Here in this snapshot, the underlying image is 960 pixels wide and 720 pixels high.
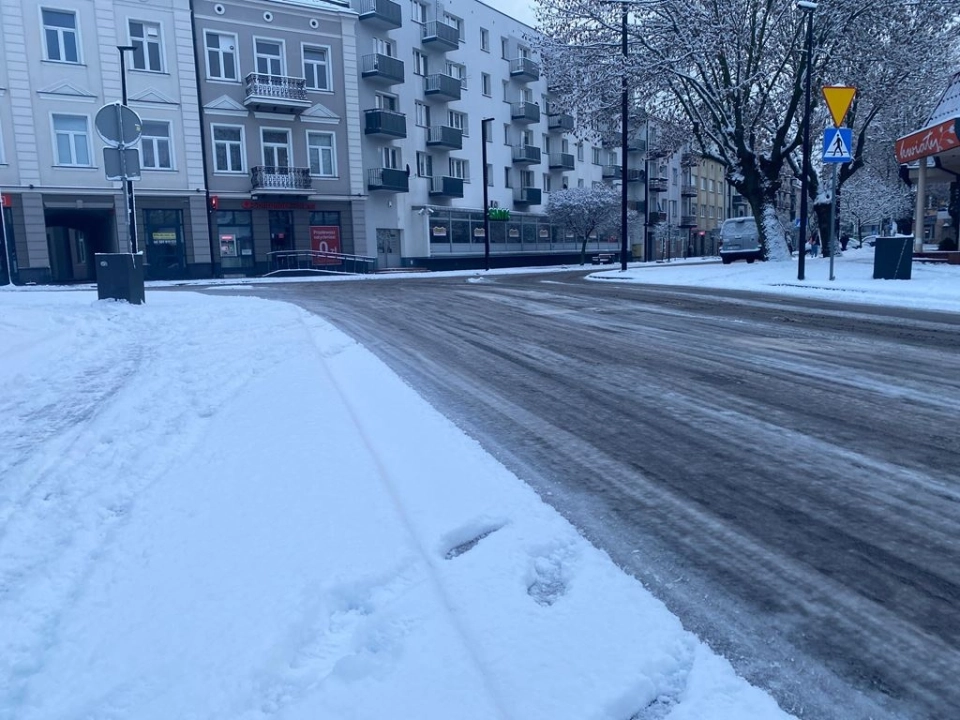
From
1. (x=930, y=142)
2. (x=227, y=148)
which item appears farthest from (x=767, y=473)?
(x=227, y=148)

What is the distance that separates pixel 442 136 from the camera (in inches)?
1652

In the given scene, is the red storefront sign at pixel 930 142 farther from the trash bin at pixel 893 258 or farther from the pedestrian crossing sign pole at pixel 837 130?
the pedestrian crossing sign pole at pixel 837 130

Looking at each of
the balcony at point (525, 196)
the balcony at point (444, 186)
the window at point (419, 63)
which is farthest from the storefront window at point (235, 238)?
the balcony at point (525, 196)

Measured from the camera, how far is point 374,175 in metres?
37.8

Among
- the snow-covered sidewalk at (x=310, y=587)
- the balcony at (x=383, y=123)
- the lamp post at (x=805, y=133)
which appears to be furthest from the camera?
the balcony at (x=383, y=123)

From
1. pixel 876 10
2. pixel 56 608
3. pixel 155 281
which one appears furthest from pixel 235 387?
pixel 155 281

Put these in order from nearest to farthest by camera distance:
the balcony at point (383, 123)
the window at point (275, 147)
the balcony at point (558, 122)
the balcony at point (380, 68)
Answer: the window at point (275, 147) → the balcony at point (383, 123) → the balcony at point (380, 68) → the balcony at point (558, 122)

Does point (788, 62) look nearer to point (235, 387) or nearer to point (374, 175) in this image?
point (374, 175)

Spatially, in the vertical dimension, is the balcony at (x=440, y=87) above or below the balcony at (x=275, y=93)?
above

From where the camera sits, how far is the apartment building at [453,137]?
38.6 m

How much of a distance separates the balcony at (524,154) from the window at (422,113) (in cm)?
861

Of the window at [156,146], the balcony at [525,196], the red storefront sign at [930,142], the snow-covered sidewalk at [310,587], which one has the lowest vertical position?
the snow-covered sidewalk at [310,587]

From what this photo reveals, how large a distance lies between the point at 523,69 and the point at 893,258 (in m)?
36.9

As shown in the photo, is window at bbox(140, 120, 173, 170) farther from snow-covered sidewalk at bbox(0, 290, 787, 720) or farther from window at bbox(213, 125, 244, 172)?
snow-covered sidewalk at bbox(0, 290, 787, 720)
